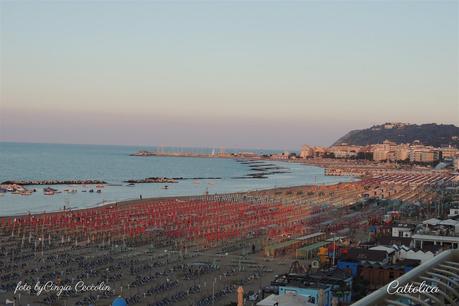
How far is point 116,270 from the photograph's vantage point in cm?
2342

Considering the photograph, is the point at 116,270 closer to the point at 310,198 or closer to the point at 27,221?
the point at 27,221

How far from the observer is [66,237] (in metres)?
31.9

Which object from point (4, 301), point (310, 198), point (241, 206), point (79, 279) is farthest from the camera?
point (310, 198)

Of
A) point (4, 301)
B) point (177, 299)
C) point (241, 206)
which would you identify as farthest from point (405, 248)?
point (241, 206)

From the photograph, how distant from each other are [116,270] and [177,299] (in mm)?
5031

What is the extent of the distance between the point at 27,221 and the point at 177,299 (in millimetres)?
21698

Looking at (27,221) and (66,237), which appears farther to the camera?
(27,221)

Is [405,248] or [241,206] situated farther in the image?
[241,206]

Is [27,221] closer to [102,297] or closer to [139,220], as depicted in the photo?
[139,220]

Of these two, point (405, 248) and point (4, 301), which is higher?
point (405, 248)

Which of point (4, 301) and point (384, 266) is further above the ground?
point (384, 266)

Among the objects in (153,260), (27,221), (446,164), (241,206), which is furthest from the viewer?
(446,164)

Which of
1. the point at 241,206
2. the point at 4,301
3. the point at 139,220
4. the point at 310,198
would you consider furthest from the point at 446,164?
the point at 4,301

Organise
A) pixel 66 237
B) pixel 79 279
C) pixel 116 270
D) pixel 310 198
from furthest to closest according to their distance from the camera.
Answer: pixel 310 198, pixel 66 237, pixel 116 270, pixel 79 279
